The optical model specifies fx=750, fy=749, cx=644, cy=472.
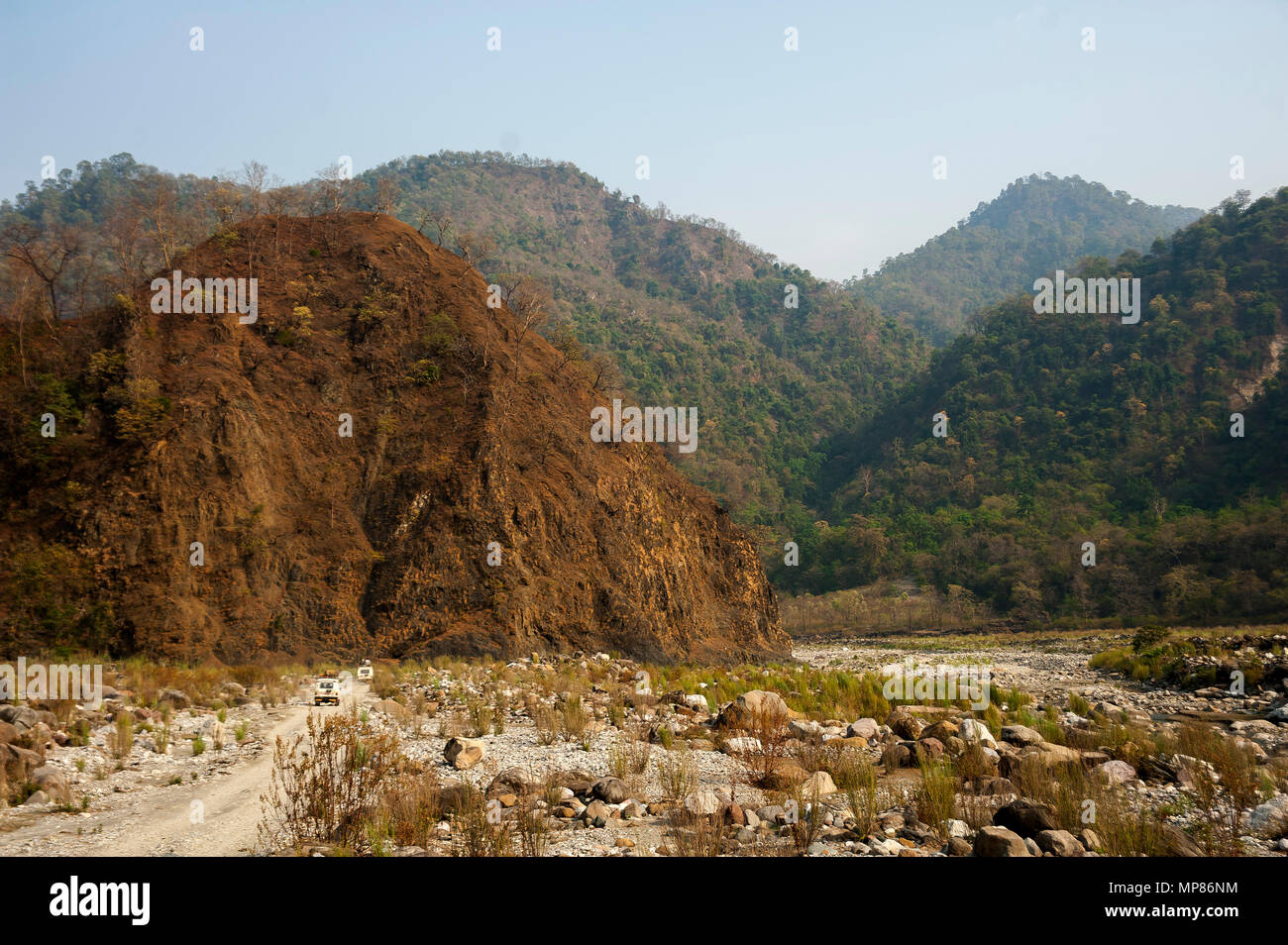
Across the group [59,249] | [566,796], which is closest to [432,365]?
[59,249]

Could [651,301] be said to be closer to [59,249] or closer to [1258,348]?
[1258,348]

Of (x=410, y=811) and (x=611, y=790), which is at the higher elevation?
(x=410, y=811)

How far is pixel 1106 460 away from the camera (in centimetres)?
8606

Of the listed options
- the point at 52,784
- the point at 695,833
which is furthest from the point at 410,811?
the point at 52,784

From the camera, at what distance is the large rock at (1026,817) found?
8.05m

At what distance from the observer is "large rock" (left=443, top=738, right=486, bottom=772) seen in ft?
38.3

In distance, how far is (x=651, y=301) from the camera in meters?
154

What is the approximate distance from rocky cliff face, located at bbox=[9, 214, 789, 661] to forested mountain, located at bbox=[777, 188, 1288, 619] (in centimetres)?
4213

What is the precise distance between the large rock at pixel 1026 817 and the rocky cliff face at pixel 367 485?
21278 millimetres

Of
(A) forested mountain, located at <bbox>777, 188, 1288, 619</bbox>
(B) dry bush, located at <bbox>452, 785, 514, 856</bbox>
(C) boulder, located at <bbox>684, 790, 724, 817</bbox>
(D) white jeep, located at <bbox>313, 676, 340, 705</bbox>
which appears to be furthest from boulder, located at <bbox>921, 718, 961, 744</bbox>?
(A) forested mountain, located at <bbox>777, 188, 1288, 619</bbox>

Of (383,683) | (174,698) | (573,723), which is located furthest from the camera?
(383,683)

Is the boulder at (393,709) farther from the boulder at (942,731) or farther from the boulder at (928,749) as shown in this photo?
the boulder at (942,731)

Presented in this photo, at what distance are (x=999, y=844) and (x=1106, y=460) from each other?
9351 cm

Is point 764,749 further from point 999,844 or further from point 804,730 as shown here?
point 999,844
